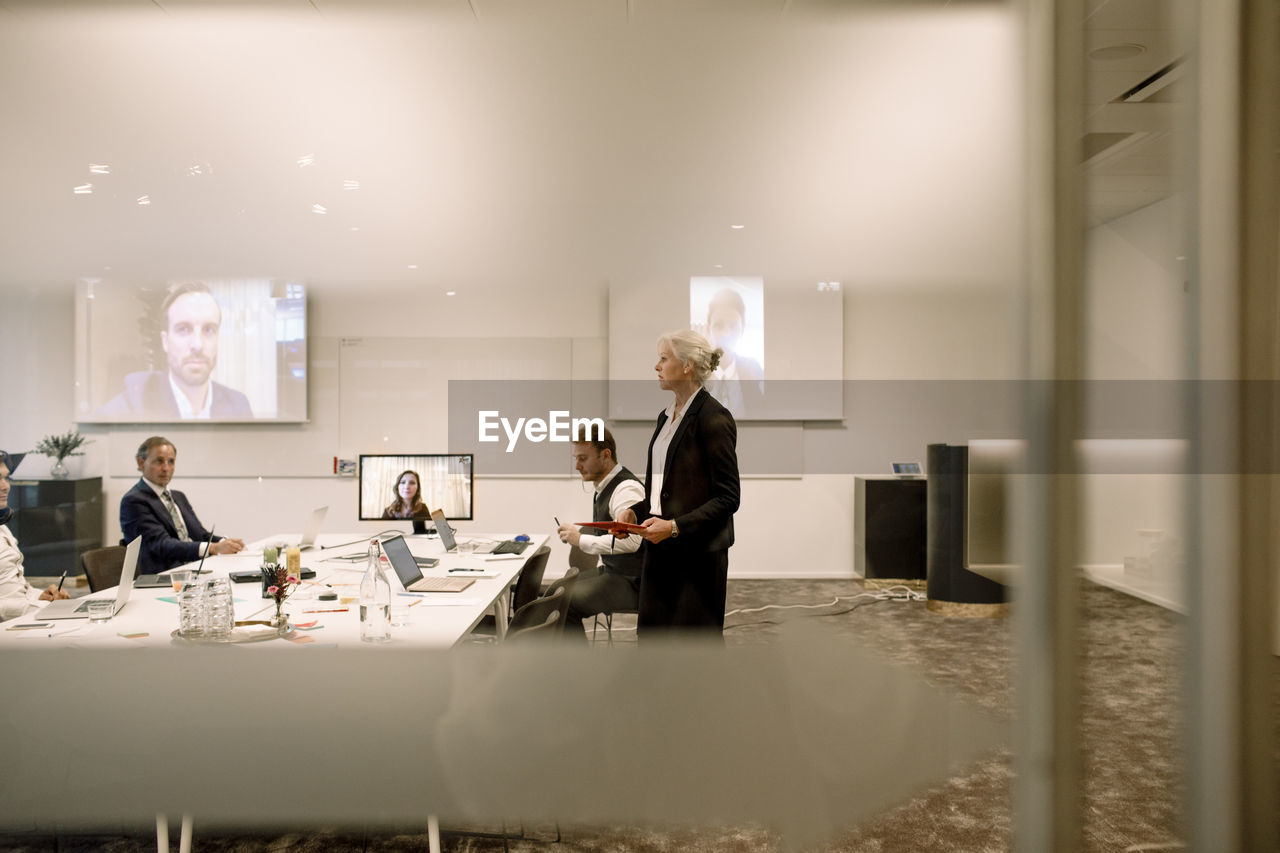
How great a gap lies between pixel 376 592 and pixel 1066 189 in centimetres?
83

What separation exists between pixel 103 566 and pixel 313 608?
24 cm

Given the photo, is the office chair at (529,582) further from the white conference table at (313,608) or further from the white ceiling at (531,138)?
the white ceiling at (531,138)

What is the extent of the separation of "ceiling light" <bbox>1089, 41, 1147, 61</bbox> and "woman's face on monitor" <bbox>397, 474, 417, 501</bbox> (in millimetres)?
856

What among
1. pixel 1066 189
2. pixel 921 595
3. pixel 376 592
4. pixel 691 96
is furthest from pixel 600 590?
pixel 1066 189

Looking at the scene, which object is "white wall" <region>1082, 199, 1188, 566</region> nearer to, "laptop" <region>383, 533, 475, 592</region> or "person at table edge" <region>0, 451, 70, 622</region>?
"laptop" <region>383, 533, 475, 592</region>

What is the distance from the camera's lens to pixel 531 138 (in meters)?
0.75

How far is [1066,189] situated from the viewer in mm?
727

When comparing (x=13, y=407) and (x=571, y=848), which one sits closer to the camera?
(x=13, y=407)

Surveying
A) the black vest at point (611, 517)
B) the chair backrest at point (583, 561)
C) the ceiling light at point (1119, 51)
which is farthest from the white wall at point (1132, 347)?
the chair backrest at point (583, 561)

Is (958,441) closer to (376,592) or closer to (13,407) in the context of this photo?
(376,592)

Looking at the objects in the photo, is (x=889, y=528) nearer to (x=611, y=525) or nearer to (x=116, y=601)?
(x=611, y=525)

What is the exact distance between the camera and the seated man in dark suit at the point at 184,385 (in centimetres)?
65

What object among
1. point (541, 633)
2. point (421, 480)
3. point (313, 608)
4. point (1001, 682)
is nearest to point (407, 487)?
point (421, 480)

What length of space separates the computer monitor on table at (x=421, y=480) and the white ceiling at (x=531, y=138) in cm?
19
